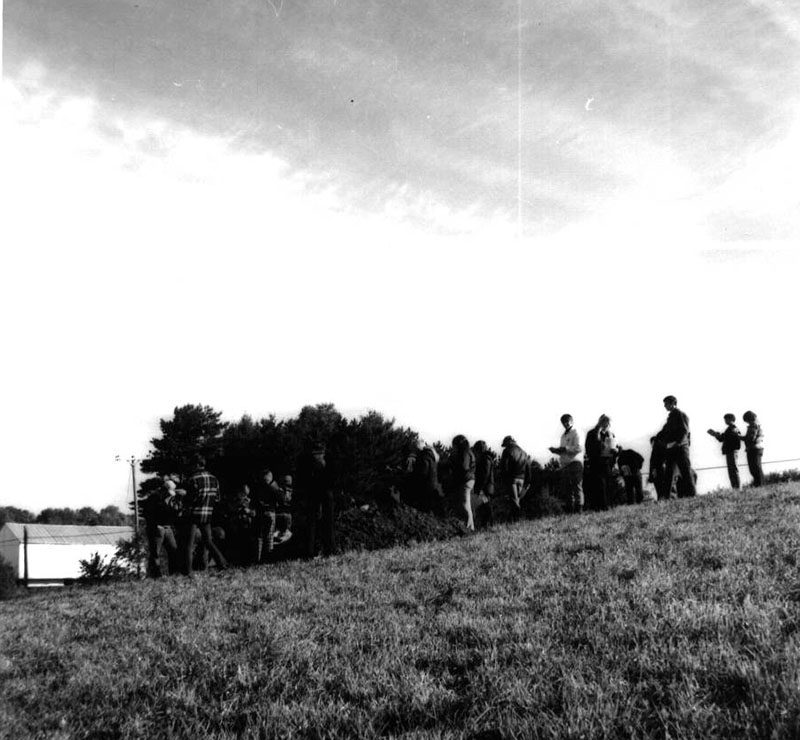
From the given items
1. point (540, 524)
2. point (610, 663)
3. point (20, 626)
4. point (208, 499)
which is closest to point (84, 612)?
point (20, 626)

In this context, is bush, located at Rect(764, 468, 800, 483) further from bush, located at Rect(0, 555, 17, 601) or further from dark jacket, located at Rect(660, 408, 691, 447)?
bush, located at Rect(0, 555, 17, 601)

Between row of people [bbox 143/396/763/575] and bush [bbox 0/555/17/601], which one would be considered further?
bush [bbox 0/555/17/601]

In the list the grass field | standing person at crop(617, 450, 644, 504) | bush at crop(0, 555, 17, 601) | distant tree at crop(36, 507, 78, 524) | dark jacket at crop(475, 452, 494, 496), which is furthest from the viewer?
distant tree at crop(36, 507, 78, 524)

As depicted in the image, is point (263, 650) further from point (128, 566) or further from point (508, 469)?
point (128, 566)

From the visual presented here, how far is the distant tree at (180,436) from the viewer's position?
178 feet

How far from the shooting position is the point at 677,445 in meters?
14.0

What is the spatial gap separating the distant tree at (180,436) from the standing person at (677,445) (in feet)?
141

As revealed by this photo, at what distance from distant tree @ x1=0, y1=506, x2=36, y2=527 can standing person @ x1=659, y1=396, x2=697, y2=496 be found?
105 m

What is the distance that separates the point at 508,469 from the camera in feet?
45.8

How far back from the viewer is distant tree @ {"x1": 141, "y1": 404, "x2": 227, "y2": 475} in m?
54.3

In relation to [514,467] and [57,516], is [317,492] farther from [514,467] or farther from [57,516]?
[57,516]

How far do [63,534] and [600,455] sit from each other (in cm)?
7456

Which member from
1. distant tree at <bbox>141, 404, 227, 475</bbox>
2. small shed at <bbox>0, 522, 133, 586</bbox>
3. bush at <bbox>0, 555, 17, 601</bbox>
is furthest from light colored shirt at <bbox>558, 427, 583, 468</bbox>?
small shed at <bbox>0, 522, 133, 586</bbox>

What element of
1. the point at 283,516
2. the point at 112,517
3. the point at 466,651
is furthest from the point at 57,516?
the point at 466,651
